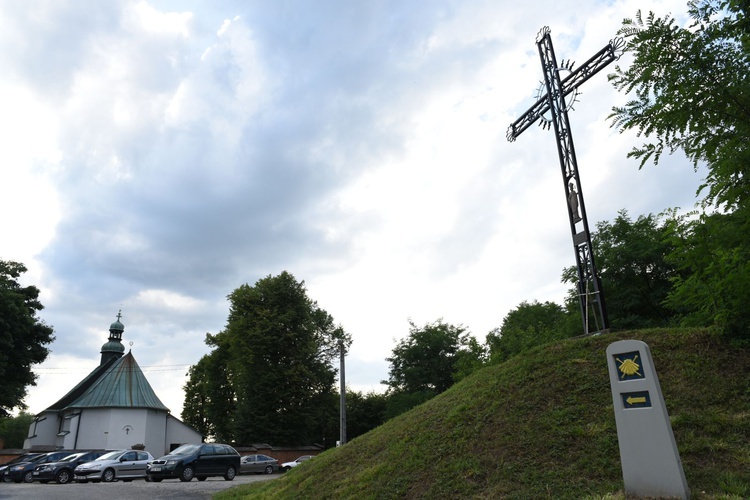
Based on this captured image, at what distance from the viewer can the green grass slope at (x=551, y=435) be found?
6.50 m

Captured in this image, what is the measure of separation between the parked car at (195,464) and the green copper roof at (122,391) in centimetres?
2653

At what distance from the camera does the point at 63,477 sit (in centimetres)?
2302

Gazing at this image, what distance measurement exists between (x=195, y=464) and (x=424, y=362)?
2904 cm

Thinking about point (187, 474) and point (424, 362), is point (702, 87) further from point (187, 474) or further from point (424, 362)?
point (424, 362)

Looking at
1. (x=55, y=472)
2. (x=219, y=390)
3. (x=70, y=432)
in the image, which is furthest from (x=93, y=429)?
(x=55, y=472)

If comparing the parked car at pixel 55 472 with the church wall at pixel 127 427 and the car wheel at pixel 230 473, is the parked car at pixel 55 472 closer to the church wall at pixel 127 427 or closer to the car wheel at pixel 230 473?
the car wheel at pixel 230 473

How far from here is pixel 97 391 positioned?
4584 cm

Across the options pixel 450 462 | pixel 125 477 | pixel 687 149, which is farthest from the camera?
pixel 125 477

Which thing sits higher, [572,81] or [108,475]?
[572,81]

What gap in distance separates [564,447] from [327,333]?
43056 millimetres

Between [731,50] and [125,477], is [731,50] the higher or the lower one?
the higher one

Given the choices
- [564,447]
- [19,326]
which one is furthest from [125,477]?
[564,447]

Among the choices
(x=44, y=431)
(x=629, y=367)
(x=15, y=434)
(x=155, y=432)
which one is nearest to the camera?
(x=629, y=367)

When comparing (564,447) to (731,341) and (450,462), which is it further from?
(731,341)
